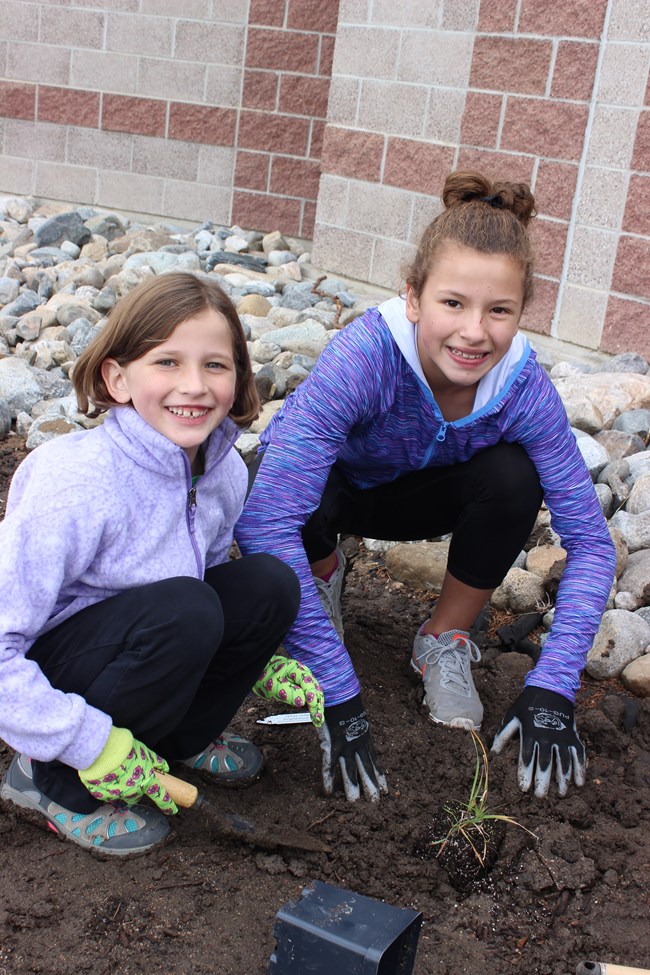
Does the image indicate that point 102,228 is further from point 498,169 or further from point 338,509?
point 338,509

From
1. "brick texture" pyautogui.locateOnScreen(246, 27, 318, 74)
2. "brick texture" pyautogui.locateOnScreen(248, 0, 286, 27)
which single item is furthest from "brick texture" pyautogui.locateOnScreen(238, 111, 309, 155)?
"brick texture" pyautogui.locateOnScreen(248, 0, 286, 27)

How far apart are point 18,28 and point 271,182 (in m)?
2.09

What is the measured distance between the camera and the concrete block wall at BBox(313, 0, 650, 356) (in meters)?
4.39

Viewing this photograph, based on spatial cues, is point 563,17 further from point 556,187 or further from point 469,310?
point 469,310

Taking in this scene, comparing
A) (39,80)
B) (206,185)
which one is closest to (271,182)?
(206,185)

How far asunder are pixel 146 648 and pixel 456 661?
0.95 metres

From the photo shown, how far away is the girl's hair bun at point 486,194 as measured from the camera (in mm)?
2252

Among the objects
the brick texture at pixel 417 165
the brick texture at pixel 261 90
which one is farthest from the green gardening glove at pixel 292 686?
the brick texture at pixel 261 90

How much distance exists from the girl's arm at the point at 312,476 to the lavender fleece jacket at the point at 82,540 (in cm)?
19

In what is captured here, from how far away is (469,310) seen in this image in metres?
2.15

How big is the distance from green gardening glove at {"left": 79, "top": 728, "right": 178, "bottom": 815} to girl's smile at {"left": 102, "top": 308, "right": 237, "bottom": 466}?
52 centimetres

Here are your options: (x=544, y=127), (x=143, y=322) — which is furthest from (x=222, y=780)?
(x=544, y=127)

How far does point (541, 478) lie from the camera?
2.37 metres

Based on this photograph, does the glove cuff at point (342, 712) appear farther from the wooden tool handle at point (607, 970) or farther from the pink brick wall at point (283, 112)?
the pink brick wall at point (283, 112)
